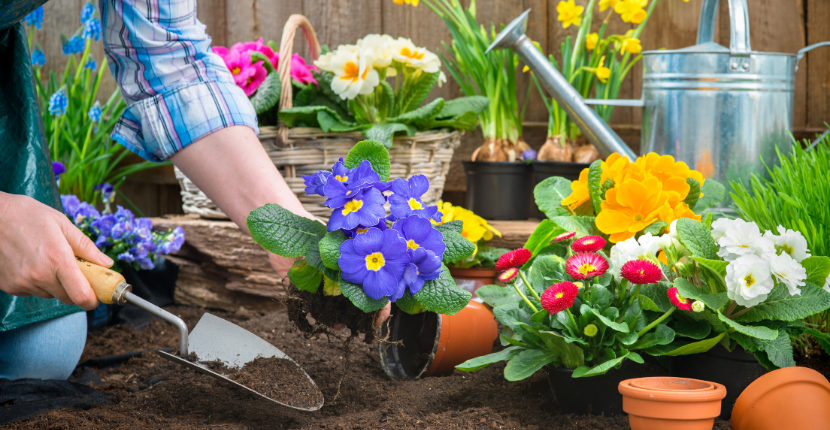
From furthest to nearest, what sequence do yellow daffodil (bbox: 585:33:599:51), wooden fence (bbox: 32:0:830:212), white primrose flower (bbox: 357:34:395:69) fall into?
wooden fence (bbox: 32:0:830:212), yellow daffodil (bbox: 585:33:599:51), white primrose flower (bbox: 357:34:395:69)

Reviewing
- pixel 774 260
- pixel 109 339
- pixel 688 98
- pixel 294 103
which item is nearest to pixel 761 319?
pixel 774 260

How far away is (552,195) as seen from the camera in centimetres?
125

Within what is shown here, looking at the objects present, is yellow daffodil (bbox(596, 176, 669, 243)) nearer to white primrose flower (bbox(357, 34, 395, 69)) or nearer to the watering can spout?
the watering can spout

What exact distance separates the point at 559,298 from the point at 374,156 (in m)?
0.34

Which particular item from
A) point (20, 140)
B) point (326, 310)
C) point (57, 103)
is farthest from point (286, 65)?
point (326, 310)

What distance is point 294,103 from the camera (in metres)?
1.82

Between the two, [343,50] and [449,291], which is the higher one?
[343,50]

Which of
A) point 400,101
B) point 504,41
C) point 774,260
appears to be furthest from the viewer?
point 400,101

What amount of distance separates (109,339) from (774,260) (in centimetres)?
152

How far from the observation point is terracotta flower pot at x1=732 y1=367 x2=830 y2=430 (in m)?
0.80

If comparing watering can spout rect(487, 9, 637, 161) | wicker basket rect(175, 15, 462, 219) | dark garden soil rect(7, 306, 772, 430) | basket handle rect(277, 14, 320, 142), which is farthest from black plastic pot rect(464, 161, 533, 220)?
dark garden soil rect(7, 306, 772, 430)

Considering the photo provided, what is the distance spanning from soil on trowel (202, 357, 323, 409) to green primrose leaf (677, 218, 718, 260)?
609 millimetres

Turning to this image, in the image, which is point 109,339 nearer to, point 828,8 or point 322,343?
point 322,343

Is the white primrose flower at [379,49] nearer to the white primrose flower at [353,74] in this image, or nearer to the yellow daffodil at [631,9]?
the white primrose flower at [353,74]
